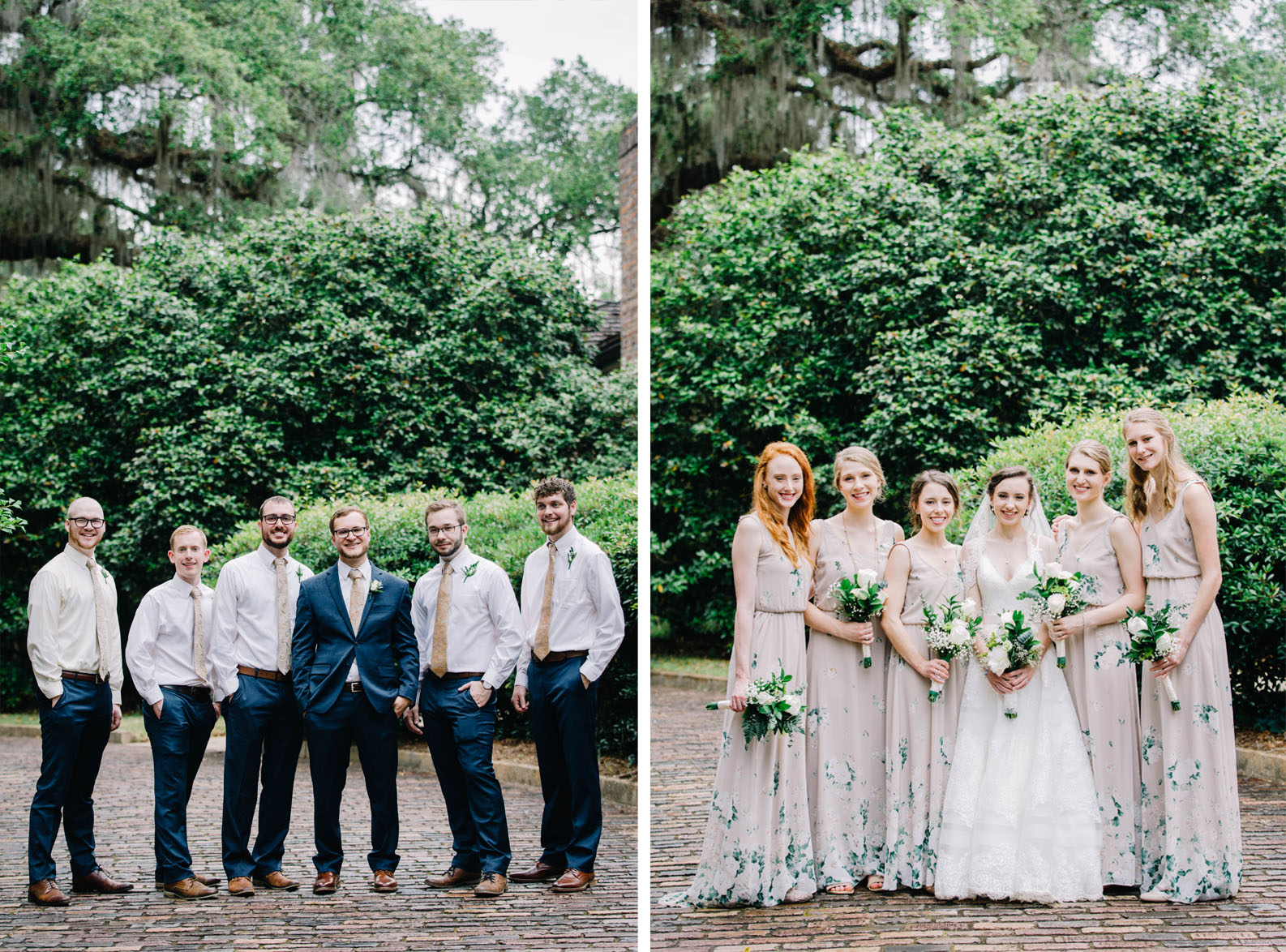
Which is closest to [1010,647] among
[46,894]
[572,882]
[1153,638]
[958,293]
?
[1153,638]

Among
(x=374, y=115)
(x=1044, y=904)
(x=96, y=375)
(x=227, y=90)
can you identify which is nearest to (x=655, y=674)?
(x=96, y=375)

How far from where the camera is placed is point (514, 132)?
73.4 ft

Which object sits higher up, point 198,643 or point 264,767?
point 198,643

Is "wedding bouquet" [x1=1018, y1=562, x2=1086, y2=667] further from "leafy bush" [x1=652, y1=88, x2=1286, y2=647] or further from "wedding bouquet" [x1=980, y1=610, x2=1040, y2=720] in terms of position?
"leafy bush" [x1=652, y1=88, x2=1286, y2=647]

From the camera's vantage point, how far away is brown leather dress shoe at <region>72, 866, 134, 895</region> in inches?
221

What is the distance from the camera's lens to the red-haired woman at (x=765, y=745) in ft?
16.1

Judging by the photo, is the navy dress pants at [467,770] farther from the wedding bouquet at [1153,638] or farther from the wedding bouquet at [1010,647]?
the wedding bouquet at [1153,638]

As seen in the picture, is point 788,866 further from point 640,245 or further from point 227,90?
point 227,90

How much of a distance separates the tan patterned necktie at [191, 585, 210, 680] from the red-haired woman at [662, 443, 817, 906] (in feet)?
8.17

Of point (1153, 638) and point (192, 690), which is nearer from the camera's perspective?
Result: point (1153, 638)

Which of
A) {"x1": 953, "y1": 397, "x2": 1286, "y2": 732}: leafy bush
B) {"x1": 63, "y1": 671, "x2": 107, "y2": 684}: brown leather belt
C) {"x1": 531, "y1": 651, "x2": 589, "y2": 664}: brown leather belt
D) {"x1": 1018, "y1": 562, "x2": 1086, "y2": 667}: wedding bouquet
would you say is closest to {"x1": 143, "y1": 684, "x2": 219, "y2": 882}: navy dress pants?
{"x1": 63, "y1": 671, "x2": 107, "y2": 684}: brown leather belt

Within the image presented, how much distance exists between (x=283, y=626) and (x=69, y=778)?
122 centimetres

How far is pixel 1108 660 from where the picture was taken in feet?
16.8

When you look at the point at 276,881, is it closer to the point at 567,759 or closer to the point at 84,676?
the point at 84,676
